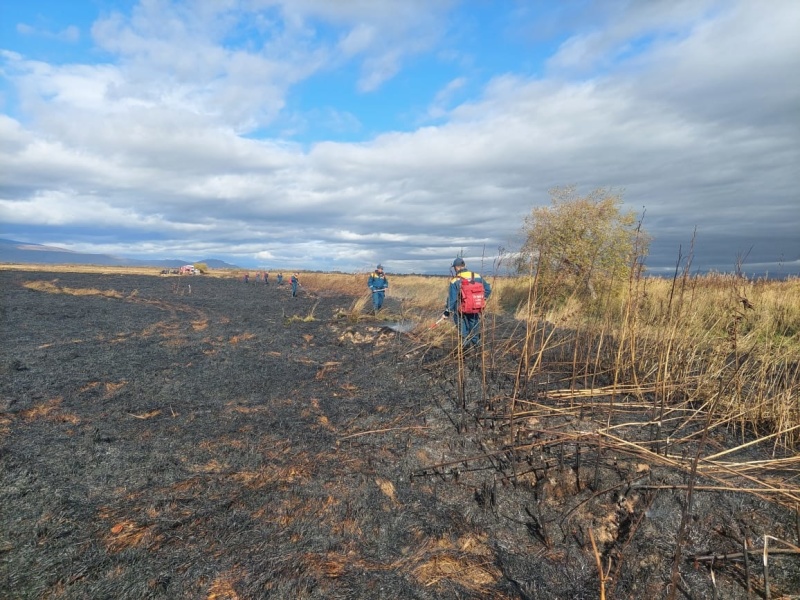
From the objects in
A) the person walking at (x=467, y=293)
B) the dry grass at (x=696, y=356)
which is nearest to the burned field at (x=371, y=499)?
the dry grass at (x=696, y=356)

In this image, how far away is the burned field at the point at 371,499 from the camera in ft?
8.20

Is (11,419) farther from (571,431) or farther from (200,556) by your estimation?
(571,431)

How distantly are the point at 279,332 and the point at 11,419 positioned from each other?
6216 millimetres

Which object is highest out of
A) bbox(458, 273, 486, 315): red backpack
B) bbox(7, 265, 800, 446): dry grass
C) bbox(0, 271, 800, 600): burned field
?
bbox(458, 273, 486, 315): red backpack

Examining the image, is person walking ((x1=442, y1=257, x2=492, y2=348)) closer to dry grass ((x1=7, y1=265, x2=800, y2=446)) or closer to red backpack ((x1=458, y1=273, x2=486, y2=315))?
red backpack ((x1=458, y1=273, x2=486, y2=315))

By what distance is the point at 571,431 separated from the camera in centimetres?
398

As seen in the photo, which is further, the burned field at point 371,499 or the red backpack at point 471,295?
the red backpack at point 471,295

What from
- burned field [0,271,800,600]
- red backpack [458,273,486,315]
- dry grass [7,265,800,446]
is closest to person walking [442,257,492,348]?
red backpack [458,273,486,315]

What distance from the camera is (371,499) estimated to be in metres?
3.32

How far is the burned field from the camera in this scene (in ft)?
8.20

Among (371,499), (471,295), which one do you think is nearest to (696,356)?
(471,295)

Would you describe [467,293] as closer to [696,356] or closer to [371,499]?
[696,356]

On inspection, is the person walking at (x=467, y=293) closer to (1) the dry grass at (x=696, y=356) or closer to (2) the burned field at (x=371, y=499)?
(1) the dry grass at (x=696, y=356)

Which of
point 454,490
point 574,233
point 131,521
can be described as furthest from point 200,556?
point 574,233
